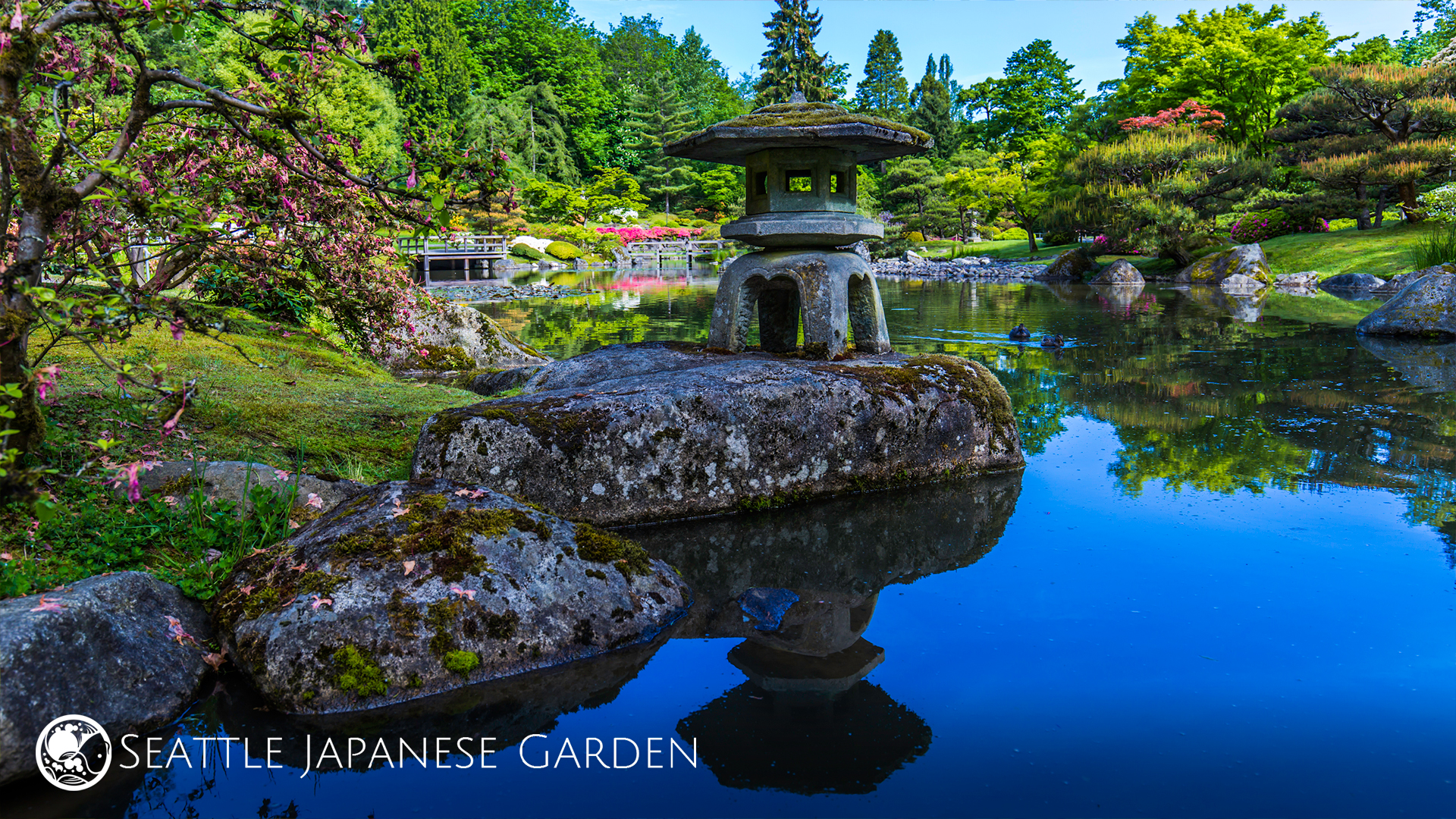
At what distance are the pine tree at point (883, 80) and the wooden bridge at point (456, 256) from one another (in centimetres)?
4139

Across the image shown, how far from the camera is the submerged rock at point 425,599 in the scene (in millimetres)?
3834

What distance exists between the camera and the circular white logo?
3207 millimetres

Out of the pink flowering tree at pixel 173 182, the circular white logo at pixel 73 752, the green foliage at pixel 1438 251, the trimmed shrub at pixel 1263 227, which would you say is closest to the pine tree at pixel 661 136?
the trimmed shrub at pixel 1263 227

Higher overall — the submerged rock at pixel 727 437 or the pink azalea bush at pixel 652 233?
the pink azalea bush at pixel 652 233

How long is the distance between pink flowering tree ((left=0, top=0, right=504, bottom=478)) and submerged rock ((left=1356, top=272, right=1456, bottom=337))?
16.2 metres

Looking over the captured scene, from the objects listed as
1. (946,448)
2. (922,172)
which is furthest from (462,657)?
(922,172)

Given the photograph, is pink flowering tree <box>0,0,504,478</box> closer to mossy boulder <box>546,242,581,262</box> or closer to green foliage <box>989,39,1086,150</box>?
mossy boulder <box>546,242,581,262</box>

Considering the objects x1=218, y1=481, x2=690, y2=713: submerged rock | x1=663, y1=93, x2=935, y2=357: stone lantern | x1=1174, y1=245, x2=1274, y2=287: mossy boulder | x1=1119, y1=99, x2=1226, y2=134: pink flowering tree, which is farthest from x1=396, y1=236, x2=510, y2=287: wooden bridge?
x1=218, y1=481, x2=690, y2=713: submerged rock

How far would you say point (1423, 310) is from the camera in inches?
564

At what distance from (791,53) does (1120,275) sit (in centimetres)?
3172

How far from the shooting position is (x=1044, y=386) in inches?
457

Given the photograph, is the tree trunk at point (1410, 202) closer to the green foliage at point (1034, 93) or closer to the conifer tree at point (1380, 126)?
the conifer tree at point (1380, 126)

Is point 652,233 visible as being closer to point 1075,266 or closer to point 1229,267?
point 1075,266

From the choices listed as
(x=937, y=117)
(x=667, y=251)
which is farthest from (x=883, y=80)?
(x=667, y=251)
